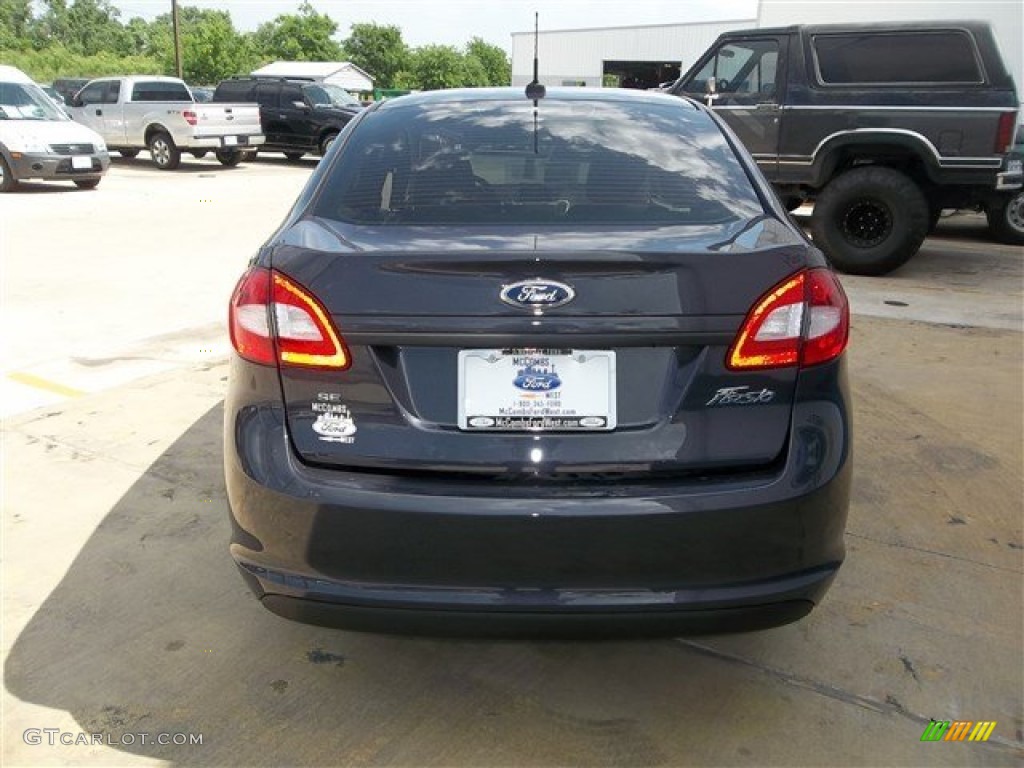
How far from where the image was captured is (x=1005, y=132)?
7875 mm

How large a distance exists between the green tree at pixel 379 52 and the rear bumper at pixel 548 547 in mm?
86817

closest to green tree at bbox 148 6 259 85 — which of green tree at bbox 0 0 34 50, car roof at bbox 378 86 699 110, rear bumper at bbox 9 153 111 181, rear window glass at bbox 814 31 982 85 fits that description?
green tree at bbox 0 0 34 50

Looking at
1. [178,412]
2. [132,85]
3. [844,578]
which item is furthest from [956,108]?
[132,85]

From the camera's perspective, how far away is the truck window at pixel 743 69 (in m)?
8.98

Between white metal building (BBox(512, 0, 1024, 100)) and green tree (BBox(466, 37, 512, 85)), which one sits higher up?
green tree (BBox(466, 37, 512, 85))

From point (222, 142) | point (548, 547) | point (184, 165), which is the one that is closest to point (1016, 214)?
point (548, 547)

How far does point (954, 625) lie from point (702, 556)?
134 centimetres

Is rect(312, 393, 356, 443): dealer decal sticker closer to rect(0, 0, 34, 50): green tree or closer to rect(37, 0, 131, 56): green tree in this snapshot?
rect(0, 0, 34, 50): green tree

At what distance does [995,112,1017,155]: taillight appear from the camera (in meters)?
7.85

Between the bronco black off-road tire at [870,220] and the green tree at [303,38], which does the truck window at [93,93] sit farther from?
the green tree at [303,38]

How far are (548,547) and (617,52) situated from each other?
51707mm

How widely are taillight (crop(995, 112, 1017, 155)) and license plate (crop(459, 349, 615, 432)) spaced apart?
7.35 meters

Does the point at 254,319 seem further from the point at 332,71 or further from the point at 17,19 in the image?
the point at 17,19

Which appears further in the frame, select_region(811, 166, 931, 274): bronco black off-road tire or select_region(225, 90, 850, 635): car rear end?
select_region(811, 166, 931, 274): bronco black off-road tire
